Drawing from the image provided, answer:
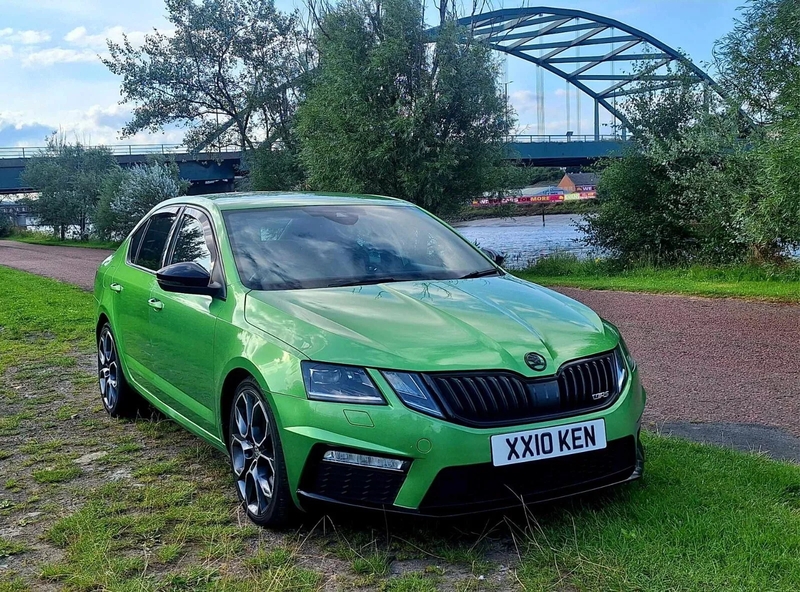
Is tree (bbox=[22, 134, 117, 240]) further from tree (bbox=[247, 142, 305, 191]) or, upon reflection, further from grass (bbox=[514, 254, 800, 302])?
grass (bbox=[514, 254, 800, 302])

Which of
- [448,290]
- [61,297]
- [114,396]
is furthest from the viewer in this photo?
[61,297]

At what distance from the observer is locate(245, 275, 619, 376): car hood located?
3.13 m

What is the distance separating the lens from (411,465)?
300cm

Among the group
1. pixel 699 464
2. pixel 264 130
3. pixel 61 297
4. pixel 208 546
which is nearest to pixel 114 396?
pixel 208 546

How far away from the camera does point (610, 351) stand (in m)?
3.48

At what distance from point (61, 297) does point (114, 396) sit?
30.3ft

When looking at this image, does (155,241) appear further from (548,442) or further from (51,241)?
(51,241)

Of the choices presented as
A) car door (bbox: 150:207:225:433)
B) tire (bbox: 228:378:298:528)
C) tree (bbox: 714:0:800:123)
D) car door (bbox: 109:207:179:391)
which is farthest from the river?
tire (bbox: 228:378:298:528)

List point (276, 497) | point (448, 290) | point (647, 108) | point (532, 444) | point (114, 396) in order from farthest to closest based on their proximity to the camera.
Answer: point (647, 108) < point (114, 396) < point (448, 290) < point (276, 497) < point (532, 444)

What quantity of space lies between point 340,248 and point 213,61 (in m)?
35.6

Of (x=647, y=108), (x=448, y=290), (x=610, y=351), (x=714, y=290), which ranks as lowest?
(x=714, y=290)

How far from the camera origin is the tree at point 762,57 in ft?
45.8

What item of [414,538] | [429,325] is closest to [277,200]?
[429,325]

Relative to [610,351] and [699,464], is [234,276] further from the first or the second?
[699,464]
